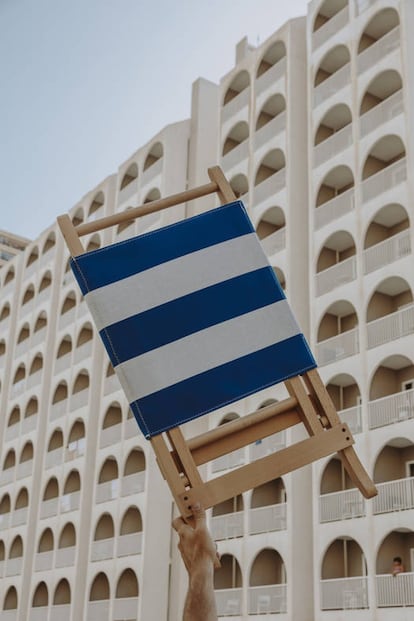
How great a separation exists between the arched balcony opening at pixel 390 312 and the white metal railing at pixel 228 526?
8.39 metres

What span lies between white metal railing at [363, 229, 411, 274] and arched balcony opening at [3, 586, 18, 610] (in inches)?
1102

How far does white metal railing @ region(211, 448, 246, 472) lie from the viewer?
113ft

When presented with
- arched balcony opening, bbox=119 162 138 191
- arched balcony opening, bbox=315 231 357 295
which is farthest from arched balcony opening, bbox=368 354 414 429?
arched balcony opening, bbox=119 162 138 191

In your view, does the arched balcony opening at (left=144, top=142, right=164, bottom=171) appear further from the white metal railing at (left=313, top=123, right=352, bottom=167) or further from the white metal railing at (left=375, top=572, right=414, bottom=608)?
the white metal railing at (left=375, top=572, right=414, bottom=608)

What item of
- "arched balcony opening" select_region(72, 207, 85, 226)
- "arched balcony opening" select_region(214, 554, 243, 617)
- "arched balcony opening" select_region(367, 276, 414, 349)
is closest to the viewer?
"arched balcony opening" select_region(367, 276, 414, 349)

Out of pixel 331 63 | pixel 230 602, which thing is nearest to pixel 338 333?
pixel 230 602

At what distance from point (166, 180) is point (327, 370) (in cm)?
1571

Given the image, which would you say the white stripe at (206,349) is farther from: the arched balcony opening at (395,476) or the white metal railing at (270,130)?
the white metal railing at (270,130)

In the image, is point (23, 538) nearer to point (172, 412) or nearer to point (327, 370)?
point (327, 370)

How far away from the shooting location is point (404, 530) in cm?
2792

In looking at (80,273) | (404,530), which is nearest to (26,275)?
(404,530)

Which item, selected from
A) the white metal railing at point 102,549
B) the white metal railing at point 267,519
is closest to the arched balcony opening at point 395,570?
the white metal railing at point 267,519

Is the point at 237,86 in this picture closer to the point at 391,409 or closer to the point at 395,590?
the point at 391,409

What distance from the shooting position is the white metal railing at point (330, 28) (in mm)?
36000
